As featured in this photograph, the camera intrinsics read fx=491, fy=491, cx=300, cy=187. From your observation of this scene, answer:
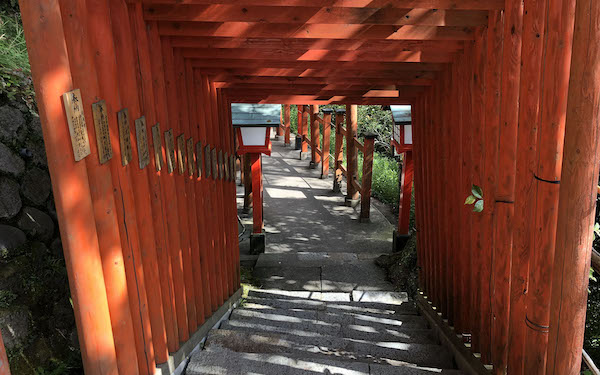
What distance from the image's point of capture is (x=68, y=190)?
2016mm

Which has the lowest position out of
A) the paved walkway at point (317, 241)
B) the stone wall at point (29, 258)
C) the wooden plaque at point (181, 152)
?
the paved walkway at point (317, 241)

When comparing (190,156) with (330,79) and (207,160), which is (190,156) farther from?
(330,79)

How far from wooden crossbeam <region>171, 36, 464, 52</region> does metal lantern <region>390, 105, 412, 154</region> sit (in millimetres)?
3941

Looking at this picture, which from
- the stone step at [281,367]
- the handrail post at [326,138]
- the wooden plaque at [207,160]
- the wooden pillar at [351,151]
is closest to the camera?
the stone step at [281,367]

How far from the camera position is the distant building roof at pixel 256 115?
25.3ft

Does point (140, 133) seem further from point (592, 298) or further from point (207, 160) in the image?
point (592, 298)

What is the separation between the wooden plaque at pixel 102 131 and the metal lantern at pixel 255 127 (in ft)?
17.8

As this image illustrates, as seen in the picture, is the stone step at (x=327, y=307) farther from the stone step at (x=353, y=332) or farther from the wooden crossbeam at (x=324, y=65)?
the wooden crossbeam at (x=324, y=65)

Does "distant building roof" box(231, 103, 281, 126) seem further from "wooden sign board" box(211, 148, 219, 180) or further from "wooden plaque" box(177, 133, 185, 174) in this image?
"wooden plaque" box(177, 133, 185, 174)

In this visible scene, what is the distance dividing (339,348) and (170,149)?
2064mm

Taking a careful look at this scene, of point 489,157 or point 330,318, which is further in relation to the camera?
point 330,318

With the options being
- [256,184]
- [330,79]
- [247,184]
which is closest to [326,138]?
[247,184]

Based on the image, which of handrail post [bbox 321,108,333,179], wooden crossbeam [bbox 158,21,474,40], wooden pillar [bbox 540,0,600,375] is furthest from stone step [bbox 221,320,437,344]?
handrail post [bbox 321,108,333,179]

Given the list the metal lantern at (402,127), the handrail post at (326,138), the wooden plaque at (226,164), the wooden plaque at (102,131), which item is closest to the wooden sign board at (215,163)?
the wooden plaque at (226,164)
